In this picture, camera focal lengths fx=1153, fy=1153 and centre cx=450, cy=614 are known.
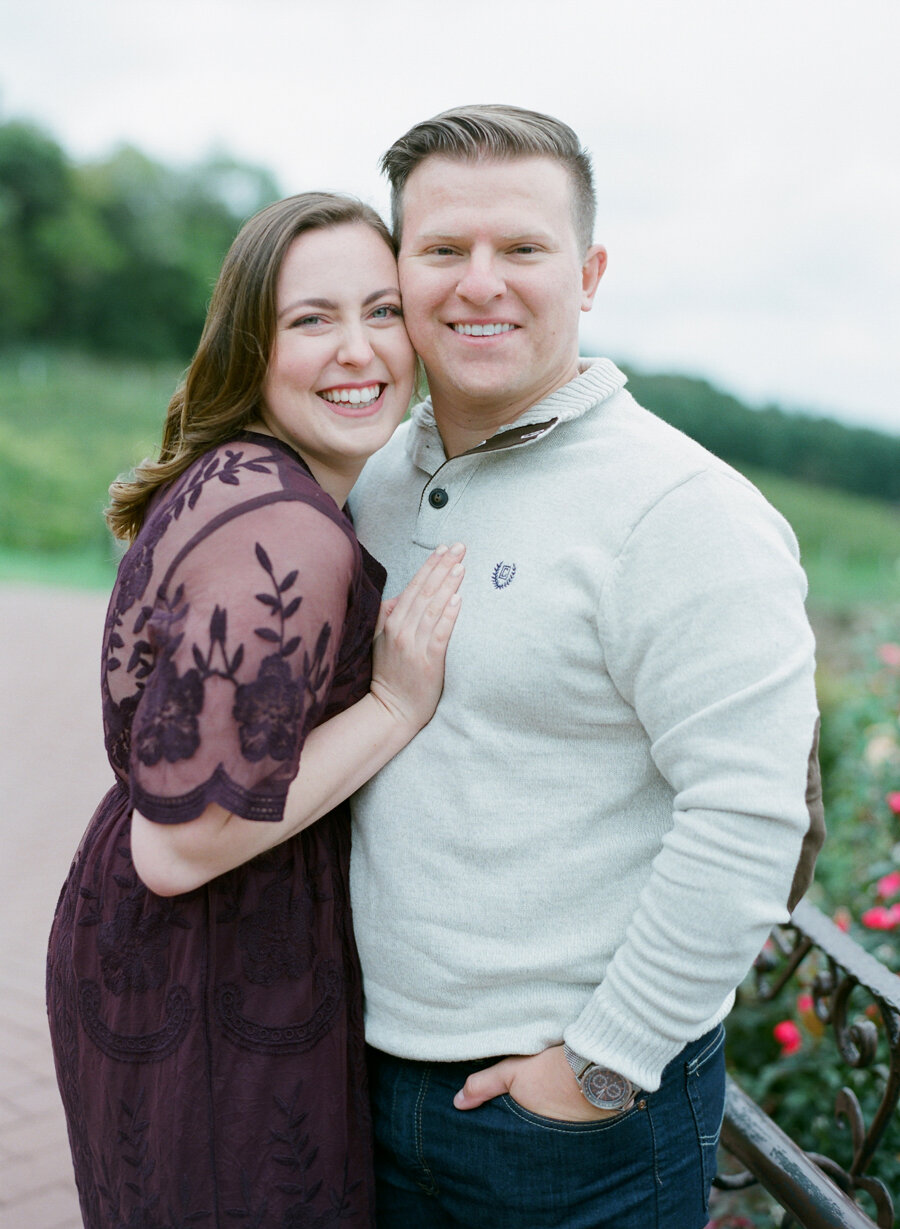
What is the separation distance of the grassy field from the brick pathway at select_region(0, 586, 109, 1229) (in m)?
1.63

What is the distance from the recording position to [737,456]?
9.73 meters

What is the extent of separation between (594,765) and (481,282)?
2.59 feet

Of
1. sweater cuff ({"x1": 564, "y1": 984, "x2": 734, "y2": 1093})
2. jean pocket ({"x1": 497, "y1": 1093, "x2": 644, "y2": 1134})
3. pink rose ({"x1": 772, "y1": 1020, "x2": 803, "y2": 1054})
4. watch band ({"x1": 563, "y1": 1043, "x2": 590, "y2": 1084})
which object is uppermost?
sweater cuff ({"x1": 564, "y1": 984, "x2": 734, "y2": 1093})

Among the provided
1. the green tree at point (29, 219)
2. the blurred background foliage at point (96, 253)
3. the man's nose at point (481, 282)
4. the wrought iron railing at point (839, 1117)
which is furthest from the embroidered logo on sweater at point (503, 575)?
the green tree at point (29, 219)

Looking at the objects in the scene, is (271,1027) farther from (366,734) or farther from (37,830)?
(37,830)

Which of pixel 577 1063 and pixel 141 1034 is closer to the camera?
pixel 577 1063

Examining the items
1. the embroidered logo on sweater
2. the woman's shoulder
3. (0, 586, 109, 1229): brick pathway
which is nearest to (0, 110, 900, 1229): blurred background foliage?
the woman's shoulder

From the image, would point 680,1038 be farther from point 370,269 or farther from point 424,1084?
point 370,269

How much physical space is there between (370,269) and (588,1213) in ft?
4.99

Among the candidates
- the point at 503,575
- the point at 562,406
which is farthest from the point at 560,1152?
the point at 562,406

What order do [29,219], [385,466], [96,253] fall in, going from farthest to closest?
1. [29,219]
2. [96,253]
3. [385,466]

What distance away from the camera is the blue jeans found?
1.70 metres

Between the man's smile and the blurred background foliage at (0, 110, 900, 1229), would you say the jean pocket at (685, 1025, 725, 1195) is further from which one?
the man's smile

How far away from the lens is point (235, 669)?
1480 millimetres
